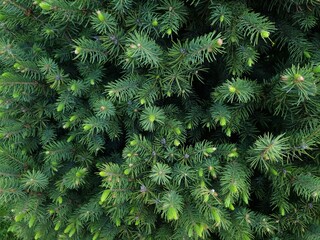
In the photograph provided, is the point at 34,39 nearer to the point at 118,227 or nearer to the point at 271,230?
the point at 118,227

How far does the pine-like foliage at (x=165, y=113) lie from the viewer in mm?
1739

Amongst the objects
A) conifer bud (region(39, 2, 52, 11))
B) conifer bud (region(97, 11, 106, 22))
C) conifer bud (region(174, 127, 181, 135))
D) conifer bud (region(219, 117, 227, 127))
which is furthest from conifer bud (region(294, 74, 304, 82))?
conifer bud (region(39, 2, 52, 11))

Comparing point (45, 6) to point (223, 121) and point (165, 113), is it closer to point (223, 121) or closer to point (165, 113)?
point (165, 113)

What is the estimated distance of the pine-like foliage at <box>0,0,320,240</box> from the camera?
5.71 ft

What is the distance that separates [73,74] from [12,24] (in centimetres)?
54

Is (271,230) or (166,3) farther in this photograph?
(271,230)

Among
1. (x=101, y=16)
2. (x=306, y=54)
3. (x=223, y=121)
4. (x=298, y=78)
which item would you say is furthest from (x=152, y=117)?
(x=306, y=54)

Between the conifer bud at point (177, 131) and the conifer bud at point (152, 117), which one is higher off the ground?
the conifer bud at point (152, 117)

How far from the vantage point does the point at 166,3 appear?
1720 mm

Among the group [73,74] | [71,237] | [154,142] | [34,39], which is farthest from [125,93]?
[71,237]

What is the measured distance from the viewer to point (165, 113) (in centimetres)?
199

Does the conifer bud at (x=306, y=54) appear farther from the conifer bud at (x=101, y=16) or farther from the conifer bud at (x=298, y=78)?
the conifer bud at (x=101, y=16)

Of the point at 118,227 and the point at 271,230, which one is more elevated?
the point at 271,230

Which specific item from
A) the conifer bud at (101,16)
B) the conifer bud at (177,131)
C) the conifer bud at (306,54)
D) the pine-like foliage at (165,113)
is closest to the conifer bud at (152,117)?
the pine-like foliage at (165,113)
